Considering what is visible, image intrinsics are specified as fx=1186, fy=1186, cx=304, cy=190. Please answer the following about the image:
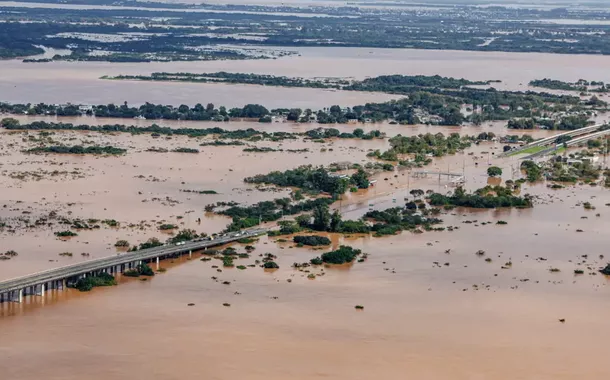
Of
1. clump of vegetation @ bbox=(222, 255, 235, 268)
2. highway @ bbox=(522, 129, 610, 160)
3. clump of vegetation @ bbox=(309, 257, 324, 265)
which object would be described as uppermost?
clump of vegetation @ bbox=(222, 255, 235, 268)

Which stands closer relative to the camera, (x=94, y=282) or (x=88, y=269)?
(x=94, y=282)

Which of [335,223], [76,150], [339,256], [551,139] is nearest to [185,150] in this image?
[76,150]

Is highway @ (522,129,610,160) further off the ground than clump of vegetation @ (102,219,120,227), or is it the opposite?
clump of vegetation @ (102,219,120,227)

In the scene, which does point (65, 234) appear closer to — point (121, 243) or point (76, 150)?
point (121, 243)

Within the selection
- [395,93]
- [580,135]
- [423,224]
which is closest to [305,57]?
[395,93]

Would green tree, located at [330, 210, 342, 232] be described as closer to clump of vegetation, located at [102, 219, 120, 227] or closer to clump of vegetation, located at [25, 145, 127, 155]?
clump of vegetation, located at [102, 219, 120, 227]

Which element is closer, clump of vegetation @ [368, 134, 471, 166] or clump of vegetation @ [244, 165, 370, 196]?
clump of vegetation @ [244, 165, 370, 196]

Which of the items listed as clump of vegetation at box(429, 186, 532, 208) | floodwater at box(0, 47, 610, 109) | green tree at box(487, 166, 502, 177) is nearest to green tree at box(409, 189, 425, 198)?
clump of vegetation at box(429, 186, 532, 208)
